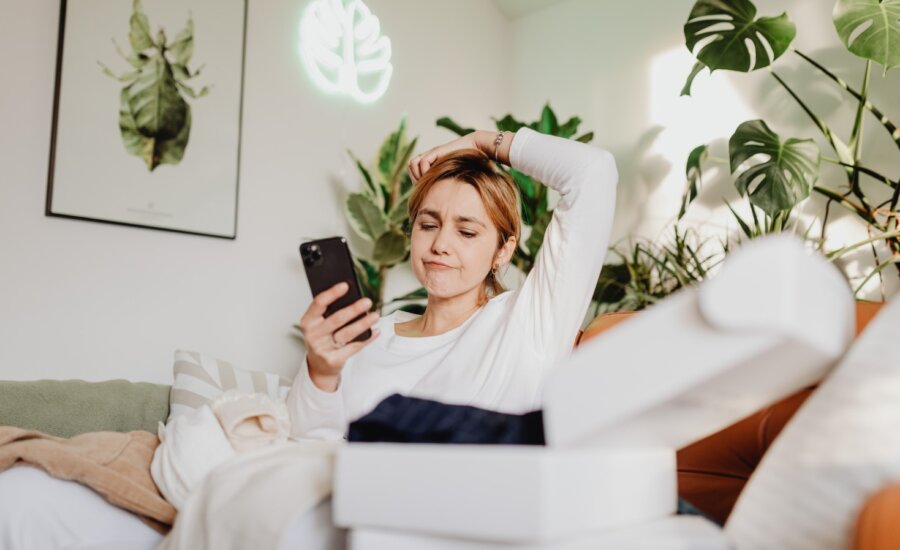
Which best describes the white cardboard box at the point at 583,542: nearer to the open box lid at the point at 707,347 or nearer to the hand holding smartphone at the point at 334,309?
the open box lid at the point at 707,347

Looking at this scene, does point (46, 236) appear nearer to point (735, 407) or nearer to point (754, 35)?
point (735, 407)

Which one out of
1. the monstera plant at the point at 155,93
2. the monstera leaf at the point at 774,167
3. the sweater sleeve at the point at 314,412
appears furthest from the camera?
the monstera plant at the point at 155,93

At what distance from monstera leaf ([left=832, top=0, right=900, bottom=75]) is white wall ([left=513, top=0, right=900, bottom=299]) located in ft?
2.09

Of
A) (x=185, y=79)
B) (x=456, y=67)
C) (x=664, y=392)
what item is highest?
(x=456, y=67)

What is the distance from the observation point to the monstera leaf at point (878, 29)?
1.98 m

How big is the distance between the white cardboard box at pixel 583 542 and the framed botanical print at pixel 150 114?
1.84 metres

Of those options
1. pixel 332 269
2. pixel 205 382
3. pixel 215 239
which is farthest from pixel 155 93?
pixel 332 269

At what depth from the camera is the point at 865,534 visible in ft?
1.91

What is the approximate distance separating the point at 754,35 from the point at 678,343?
6.64ft

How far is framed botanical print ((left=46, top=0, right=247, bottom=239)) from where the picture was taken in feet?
6.95

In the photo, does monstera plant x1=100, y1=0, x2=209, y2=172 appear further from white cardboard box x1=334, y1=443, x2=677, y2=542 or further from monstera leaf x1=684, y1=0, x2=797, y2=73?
white cardboard box x1=334, y1=443, x2=677, y2=542

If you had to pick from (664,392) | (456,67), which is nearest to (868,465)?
(664,392)

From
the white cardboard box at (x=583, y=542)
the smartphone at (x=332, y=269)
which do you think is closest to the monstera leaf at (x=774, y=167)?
the smartphone at (x=332, y=269)

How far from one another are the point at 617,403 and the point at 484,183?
97 cm
